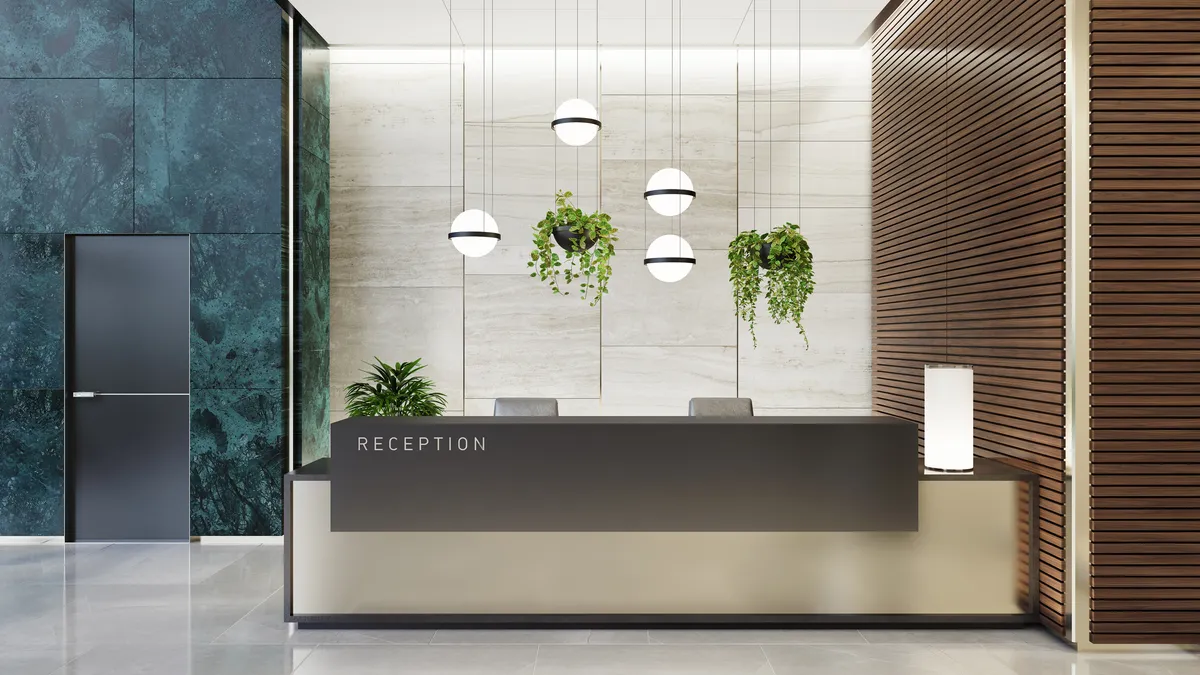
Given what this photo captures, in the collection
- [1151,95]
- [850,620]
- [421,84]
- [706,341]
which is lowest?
[850,620]

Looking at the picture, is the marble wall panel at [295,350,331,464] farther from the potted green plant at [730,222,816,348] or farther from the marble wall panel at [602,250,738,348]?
the potted green plant at [730,222,816,348]

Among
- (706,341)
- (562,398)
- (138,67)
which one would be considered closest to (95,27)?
(138,67)

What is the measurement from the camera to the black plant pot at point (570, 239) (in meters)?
4.44

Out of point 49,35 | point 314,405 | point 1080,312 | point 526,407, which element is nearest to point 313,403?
point 314,405

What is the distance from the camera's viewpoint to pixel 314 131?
681cm

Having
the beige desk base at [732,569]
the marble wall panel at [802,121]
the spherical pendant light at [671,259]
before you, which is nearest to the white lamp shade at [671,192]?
the spherical pendant light at [671,259]

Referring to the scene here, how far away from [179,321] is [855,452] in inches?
210

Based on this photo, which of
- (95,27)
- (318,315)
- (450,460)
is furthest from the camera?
(318,315)

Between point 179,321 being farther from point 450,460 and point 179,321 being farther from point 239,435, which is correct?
point 450,460

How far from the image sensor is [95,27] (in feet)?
20.7

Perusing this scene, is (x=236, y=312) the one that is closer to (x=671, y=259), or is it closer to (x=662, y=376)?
(x=662, y=376)

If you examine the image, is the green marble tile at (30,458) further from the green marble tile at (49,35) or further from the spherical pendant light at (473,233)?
the spherical pendant light at (473,233)

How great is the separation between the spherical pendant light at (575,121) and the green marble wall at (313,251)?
113 inches

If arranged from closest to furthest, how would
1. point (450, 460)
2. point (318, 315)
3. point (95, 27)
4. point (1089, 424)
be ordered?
point (1089, 424) < point (450, 460) < point (95, 27) < point (318, 315)
